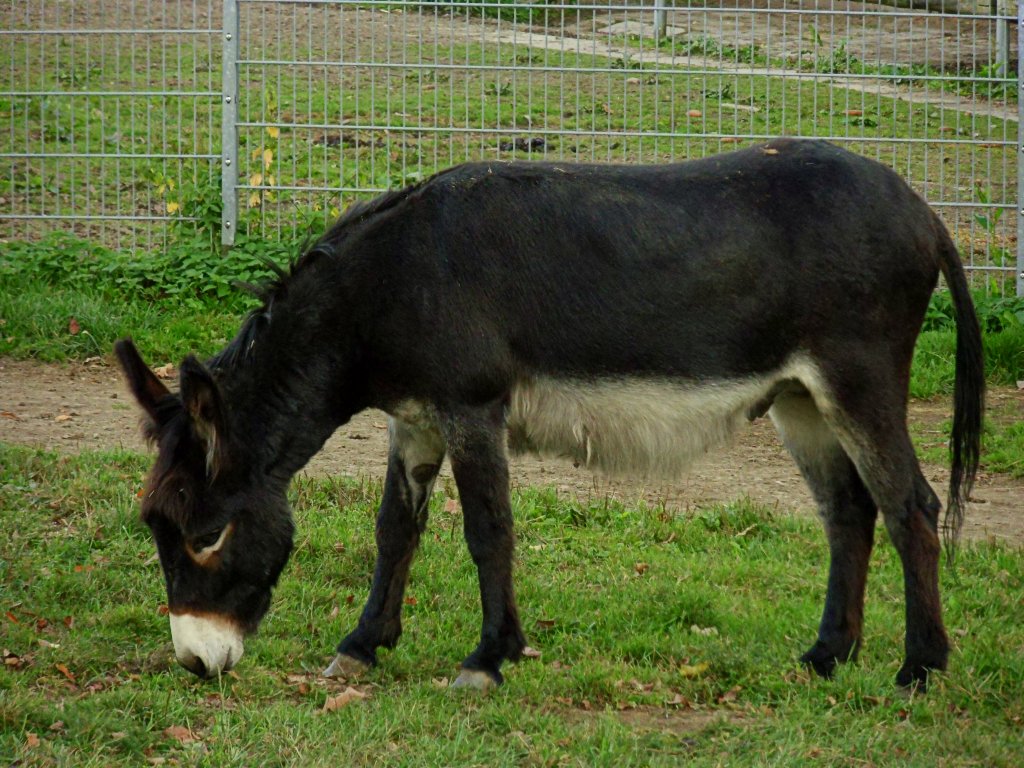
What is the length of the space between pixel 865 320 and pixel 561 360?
111cm

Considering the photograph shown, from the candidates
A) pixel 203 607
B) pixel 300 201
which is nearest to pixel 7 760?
pixel 203 607

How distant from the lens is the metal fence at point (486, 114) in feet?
33.3

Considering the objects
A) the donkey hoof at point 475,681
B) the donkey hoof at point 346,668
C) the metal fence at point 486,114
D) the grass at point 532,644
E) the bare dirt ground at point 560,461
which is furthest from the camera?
the metal fence at point 486,114

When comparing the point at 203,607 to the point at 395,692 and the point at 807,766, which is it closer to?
the point at 395,692

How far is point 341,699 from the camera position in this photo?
4938 millimetres

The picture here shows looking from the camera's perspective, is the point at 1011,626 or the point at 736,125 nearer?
the point at 1011,626

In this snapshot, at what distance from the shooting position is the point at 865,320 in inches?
196

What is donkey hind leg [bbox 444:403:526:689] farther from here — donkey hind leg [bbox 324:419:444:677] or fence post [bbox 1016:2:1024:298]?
fence post [bbox 1016:2:1024:298]

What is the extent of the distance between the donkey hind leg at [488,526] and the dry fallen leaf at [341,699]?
37cm

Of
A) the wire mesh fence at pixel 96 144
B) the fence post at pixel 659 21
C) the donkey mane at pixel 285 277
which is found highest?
the fence post at pixel 659 21

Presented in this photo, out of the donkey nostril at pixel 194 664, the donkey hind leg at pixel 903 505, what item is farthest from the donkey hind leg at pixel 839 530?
the donkey nostril at pixel 194 664

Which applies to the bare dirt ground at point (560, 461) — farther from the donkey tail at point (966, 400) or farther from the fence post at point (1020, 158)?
the donkey tail at point (966, 400)

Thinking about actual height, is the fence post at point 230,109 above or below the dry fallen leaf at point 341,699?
above

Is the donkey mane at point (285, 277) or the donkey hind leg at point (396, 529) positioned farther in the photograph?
the donkey hind leg at point (396, 529)
